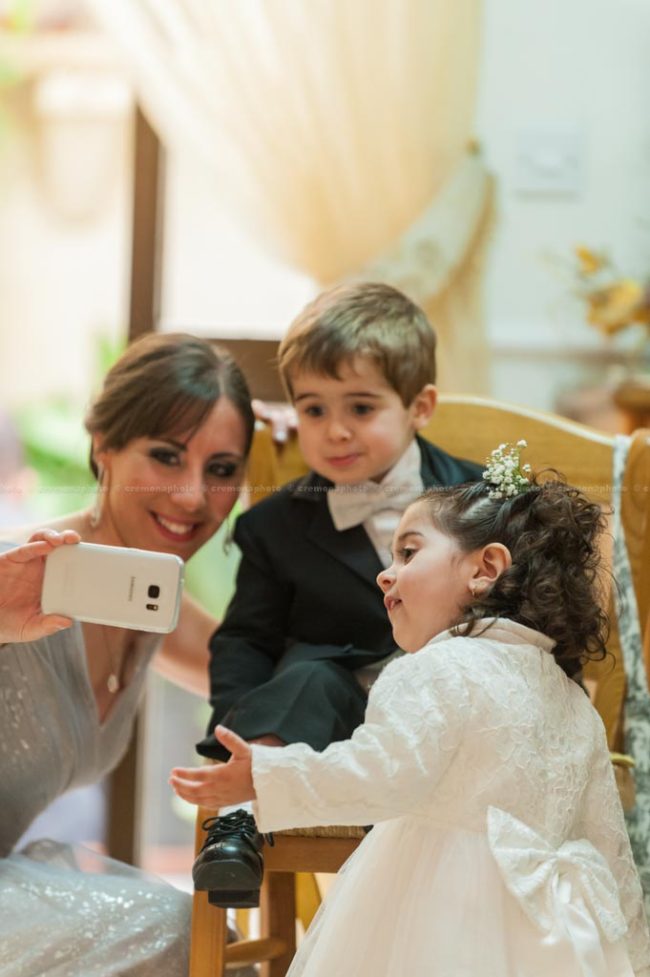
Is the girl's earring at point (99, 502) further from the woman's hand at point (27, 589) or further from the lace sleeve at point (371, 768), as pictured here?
the lace sleeve at point (371, 768)

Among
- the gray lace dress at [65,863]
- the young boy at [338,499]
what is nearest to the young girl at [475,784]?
the young boy at [338,499]

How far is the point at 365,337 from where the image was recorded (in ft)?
4.91

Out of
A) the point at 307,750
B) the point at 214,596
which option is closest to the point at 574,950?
the point at 307,750

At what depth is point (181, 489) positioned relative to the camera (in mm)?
1547

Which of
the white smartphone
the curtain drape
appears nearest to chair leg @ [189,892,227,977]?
the white smartphone

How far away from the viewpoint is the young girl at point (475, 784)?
42.3 inches

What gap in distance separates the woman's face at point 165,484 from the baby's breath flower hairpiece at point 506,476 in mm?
407

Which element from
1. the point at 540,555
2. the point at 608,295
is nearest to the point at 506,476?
the point at 540,555

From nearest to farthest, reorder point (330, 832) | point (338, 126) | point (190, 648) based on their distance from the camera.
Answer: point (330, 832) → point (190, 648) → point (338, 126)

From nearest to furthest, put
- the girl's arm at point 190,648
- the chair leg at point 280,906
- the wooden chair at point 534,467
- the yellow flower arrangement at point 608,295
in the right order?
the wooden chair at point 534,467 → the chair leg at point 280,906 → the girl's arm at point 190,648 → the yellow flower arrangement at point 608,295

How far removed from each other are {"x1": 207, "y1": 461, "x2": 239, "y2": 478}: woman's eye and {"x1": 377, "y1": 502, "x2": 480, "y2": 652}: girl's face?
424mm

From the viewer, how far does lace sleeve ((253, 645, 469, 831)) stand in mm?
1082

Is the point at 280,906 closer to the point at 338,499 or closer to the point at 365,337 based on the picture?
the point at 338,499

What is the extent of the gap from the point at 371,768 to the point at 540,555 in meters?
0.27
